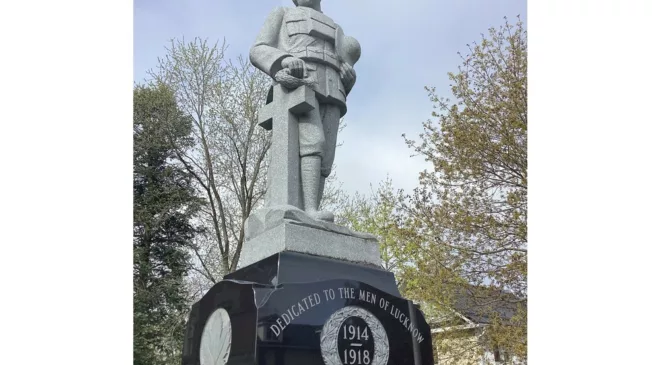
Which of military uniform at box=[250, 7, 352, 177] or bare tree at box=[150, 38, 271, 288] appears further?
bare tree at box=[150, 38, 271, 288]

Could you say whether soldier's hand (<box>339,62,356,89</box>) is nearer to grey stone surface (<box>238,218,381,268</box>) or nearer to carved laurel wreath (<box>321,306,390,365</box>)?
grey stone surface (<box>238,218,381,268</box>)

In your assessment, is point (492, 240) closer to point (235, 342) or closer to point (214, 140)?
point (214, 140)

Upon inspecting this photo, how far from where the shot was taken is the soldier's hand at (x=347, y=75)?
524cm

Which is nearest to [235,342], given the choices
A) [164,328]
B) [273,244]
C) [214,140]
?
[273,244]

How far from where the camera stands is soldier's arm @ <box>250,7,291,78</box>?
493cm

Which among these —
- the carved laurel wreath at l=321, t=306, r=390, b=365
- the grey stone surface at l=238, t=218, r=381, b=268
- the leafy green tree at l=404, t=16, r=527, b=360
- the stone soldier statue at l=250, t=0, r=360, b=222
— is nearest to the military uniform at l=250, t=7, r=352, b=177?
the stone soldier statue at l=250, t=0, r=360, b=222

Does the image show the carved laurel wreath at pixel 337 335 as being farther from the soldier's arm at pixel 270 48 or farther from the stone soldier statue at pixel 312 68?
the soldier's arm at pixel 270 48

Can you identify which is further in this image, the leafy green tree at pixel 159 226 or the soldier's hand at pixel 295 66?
the leafy green tree at pixel 159 226

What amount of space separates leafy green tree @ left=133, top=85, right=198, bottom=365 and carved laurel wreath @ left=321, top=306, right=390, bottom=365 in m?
11.3

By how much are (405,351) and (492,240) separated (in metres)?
8.65

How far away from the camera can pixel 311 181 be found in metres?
4.84

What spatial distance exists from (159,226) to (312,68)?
12439 millimetres

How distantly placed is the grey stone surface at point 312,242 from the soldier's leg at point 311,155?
33 cm

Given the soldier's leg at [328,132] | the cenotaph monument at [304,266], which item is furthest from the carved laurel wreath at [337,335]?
the soldier's leg at [328,132]
